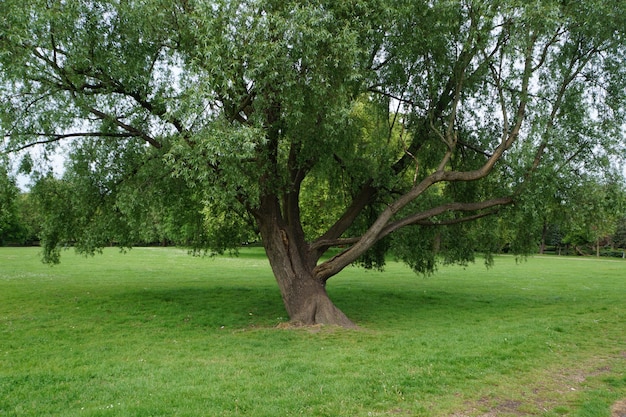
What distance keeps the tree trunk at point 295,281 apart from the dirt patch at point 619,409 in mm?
7901

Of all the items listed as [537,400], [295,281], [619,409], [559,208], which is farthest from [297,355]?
[559,208]

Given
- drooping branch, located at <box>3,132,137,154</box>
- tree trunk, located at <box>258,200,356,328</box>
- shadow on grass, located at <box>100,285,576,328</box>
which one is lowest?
shadow on grass, located at <box>100,285,576,328</box>

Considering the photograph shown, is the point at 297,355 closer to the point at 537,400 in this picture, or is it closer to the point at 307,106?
the point at 537,400

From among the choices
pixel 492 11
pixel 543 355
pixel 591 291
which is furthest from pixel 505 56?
pixel 591 291

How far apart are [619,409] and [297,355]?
19.4 feet

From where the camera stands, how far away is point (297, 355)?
10.7m

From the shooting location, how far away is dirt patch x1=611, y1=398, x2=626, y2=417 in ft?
22.2

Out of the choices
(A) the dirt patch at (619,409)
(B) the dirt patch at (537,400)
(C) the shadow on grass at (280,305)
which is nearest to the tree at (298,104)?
(C) the shadow on grass at (280,305)

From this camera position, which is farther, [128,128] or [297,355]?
[128,128]

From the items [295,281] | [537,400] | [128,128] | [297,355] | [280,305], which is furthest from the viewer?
[280,305]

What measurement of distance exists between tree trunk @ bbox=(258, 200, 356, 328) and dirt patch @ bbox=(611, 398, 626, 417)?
7901mm

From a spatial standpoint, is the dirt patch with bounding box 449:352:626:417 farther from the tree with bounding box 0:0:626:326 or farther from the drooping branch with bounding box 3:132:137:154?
the drooping branch with bounding box 3:132:137:154

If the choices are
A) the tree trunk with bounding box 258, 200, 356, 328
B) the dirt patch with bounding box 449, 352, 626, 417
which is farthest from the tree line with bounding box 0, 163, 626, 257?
the dirt patch with bounding box 449, 352, 626, 417

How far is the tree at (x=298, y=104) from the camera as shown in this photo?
11531 mm
